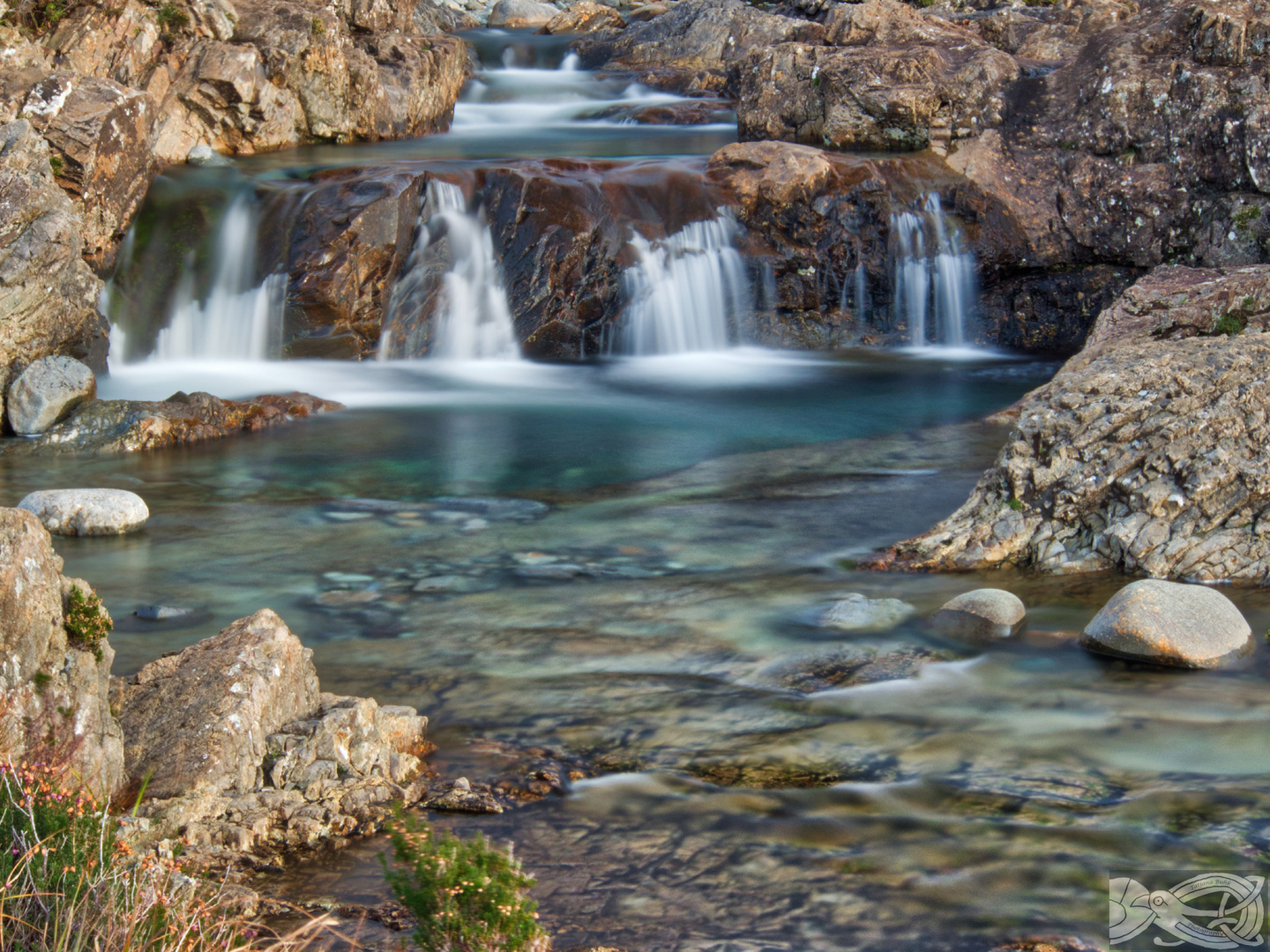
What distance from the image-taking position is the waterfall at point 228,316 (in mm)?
12711

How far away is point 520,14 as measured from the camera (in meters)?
31.1

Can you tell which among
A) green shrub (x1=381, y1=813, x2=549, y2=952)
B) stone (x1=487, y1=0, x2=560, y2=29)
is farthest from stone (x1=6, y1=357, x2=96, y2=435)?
stone (x1=487, y1=0, x2=560, y2=29)

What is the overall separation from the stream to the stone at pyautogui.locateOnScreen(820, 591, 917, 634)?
0.09 m

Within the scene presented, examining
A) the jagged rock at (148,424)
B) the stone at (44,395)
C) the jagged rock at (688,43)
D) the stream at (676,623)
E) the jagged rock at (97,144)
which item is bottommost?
the stream at (676,623)

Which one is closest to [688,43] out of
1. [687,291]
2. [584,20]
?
[584,20]

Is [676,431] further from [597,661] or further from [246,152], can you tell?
[246,152]

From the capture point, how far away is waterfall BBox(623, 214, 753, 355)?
14086 mm

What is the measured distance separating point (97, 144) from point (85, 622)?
9708 mm

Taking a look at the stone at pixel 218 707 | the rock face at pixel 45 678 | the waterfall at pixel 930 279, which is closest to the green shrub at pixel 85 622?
the rock face at pixel 45 678

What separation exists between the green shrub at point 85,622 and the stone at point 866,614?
325cm

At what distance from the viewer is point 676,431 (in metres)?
10.8

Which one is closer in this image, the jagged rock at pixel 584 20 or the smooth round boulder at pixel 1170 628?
the smooth round boulder at pixel 1170 628

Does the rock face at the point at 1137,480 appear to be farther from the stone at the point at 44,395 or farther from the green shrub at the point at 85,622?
the stone at the point at 44,395

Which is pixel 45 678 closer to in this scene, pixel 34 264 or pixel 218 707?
pixel 218 707
